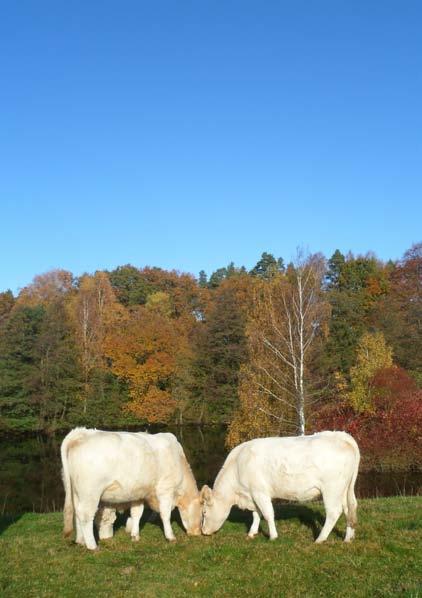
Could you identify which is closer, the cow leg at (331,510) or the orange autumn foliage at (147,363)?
the cow leg at (331,510)

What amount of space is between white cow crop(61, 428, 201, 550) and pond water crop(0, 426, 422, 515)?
30.5 feet

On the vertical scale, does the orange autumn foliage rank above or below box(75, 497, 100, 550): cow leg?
above

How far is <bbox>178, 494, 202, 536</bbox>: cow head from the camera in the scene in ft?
36.9

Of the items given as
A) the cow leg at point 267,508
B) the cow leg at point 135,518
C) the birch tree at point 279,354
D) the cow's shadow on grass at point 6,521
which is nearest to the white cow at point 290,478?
the cow leg at point 267,508

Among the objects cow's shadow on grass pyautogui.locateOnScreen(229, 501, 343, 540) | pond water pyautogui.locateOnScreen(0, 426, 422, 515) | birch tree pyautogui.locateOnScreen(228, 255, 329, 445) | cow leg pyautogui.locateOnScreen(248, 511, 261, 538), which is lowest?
pond water pyautogui.locateOnScreen(0, 426, 422, 515)

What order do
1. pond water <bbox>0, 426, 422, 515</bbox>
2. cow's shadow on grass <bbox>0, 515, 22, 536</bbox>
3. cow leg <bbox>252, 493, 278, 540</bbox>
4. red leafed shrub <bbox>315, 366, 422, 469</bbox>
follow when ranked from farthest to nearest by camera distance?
red leafed shrub <bbox>315, 366, 422, 469</bbox> → pond water <bbox>0, 426, 422, 515</bbox> → cow's shadow on grass <bbox>0, 515, 22, 536</bbox> → cow leg <bbox>252, 493, 278, 540</bbox>

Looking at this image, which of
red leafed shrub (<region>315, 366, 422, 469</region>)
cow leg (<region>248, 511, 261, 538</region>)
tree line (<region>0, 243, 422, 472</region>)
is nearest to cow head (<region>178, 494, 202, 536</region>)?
cow leg (<region>248, 511, 261, 538</region>)

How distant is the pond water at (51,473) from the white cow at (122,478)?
30.5 feet

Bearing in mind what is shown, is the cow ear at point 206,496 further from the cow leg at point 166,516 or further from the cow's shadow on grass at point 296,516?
the cow's shadow on grass at point 296,516

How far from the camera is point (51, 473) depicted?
107 ft

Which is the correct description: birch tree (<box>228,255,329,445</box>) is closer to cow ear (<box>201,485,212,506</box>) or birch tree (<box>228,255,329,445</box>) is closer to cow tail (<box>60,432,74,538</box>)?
cow ear (<box>201,485,212,506</box>)

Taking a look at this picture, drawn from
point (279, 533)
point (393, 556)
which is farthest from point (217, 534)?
point (393, 556)

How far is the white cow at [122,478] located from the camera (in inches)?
384

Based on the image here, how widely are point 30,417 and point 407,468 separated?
3577 cm
